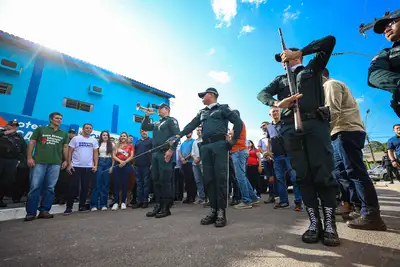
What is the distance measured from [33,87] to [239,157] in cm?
1102

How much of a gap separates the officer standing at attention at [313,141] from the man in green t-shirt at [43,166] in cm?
434

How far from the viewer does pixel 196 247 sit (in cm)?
179

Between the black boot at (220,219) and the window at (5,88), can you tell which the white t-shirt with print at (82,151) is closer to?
the black boot at (220,219)

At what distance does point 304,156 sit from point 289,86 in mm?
797

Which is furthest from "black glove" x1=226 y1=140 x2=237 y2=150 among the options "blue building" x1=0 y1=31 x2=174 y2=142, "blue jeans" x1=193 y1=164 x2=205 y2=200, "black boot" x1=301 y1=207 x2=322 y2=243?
"blue building" x1=0 y1=31 x2=174 y2=142

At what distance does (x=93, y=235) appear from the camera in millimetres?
2348

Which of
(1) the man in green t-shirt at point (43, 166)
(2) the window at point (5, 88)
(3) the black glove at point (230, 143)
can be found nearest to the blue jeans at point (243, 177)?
(3) the black glove at point (230, 143)

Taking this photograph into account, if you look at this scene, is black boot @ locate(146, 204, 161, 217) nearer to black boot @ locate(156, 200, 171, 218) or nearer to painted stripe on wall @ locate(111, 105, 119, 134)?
black boot @ locate(156, 200, 171, 218)

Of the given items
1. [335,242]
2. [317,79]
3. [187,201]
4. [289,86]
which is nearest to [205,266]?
[335,242]

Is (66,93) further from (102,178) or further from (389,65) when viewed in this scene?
(389,65)

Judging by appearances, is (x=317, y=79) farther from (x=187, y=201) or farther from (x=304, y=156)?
(x=187, y=201)

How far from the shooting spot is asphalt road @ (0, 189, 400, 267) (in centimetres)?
147

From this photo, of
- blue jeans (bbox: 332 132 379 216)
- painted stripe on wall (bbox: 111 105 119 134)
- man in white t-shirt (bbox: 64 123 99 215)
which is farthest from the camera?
painted stripe on wall (bbox: 111 105 119 134)

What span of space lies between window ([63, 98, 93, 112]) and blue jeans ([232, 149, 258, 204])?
33.6ft
